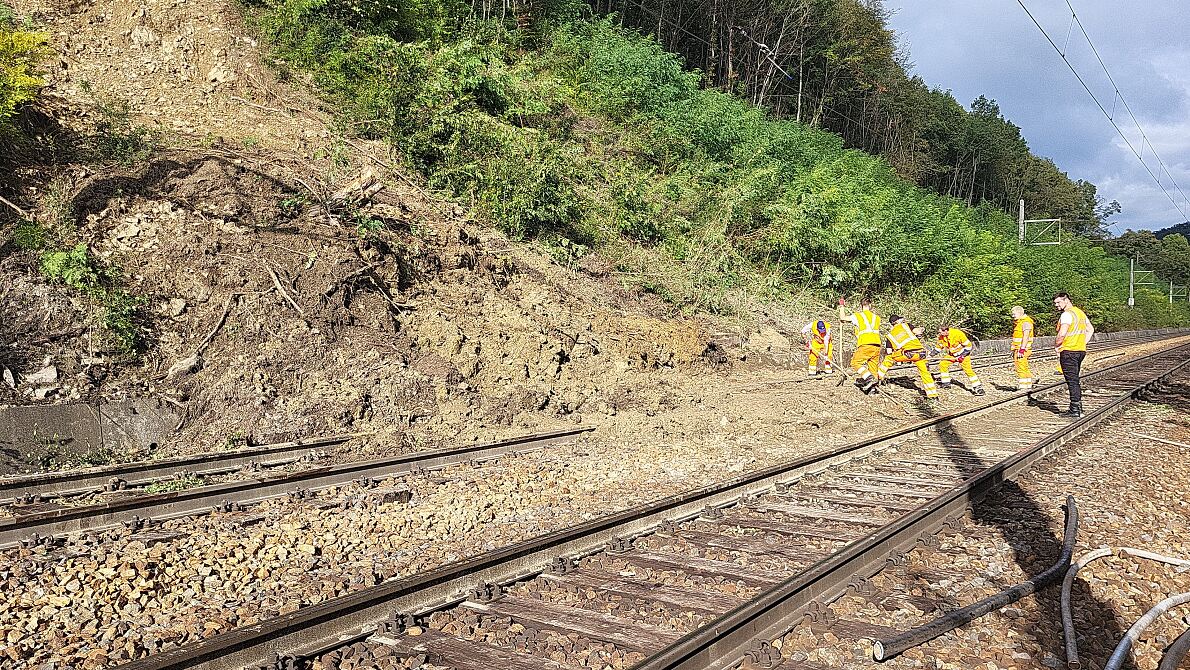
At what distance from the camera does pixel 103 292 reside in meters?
10.5

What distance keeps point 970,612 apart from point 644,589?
1.87 m

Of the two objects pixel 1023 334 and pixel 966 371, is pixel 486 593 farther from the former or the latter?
pixel 1023 334

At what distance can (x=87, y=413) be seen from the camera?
9.26 meters

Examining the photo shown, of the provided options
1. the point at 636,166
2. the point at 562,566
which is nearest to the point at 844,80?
the point at 636,166

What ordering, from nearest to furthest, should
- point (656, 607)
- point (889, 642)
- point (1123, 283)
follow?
point (889, 642), point (656, 607), point (1123, 283)

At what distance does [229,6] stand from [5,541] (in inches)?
702

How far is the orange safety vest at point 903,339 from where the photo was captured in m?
14.1

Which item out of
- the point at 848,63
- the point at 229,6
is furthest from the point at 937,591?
the point at 848,63

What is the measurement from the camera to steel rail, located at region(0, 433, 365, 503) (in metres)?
7.52

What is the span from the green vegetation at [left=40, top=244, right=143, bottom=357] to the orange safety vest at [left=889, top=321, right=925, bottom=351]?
1209cm

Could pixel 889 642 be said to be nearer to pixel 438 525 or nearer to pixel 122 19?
pixel 438 525

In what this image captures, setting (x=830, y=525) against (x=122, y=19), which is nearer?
(x=830, y=525)

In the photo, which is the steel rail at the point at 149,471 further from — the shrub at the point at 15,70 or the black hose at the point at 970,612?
the black hose at the point at 970,612

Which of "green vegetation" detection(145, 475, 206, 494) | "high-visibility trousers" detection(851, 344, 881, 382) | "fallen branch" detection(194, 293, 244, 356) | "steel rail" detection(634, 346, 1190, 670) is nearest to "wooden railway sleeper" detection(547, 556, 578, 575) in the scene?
"steel rail" detection(634, 346, 1190, 670)
